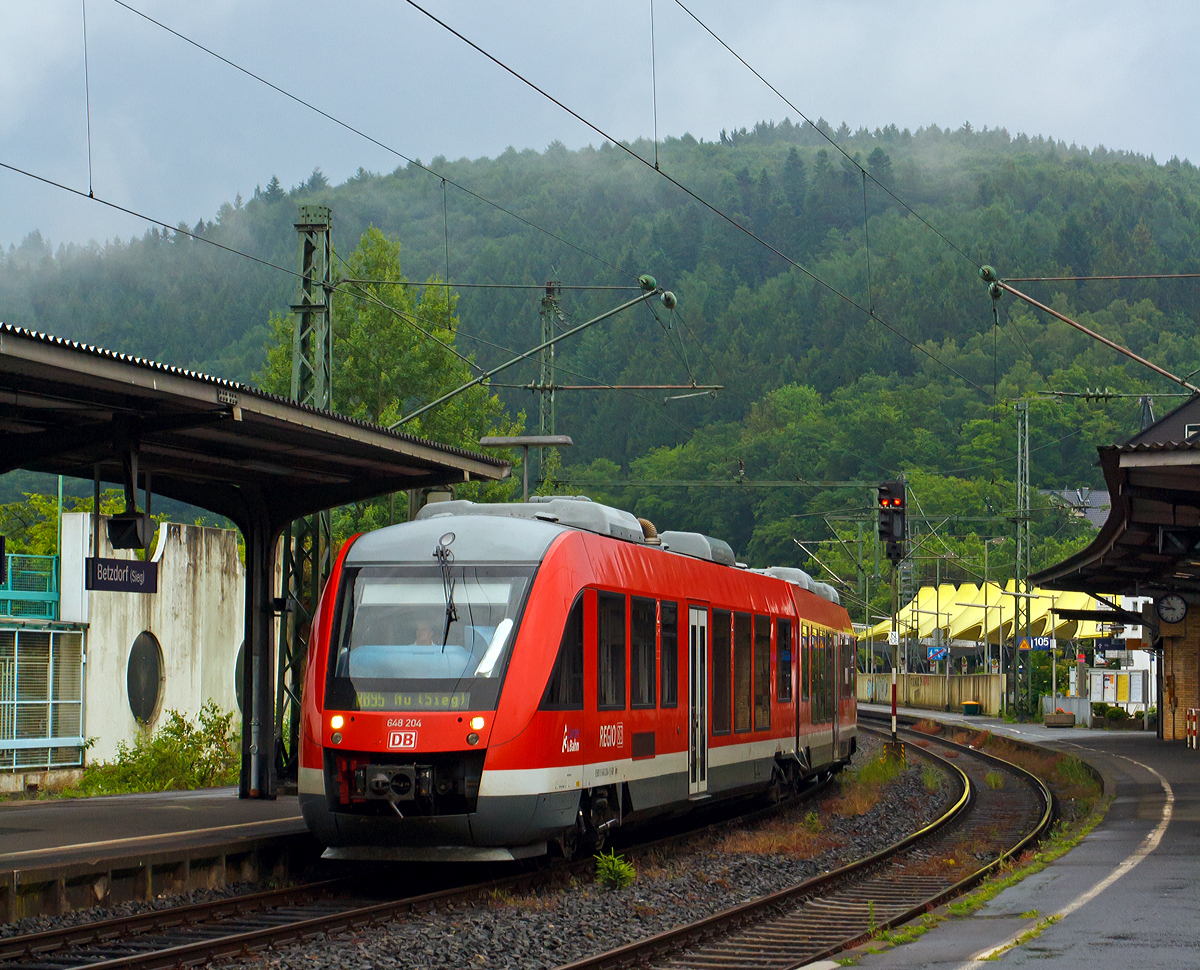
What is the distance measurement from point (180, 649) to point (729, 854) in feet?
40.5

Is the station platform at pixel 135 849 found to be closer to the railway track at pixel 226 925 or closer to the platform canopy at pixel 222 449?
the railway track at pixel 226 925

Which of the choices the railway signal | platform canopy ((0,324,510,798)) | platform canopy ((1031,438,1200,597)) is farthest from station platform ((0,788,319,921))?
the railway signal

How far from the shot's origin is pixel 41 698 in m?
22.8

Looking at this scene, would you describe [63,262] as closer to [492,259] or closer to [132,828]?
[492,259]

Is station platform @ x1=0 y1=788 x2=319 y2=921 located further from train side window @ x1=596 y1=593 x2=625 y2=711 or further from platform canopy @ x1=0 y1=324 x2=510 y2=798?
train side window @ x1=596 y1=593 x2=625 y2=711

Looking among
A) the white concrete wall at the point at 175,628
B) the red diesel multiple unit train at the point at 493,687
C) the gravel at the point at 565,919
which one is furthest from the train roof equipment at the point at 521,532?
the white concrete wall at the point at 175,628

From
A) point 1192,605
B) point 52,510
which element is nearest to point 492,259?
point 52,510

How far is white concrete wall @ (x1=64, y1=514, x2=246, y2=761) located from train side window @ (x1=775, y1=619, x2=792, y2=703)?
29.9ft

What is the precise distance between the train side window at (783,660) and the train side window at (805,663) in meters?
0.79

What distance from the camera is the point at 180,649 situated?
2550 cm

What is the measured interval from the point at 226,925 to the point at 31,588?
43.2 feet

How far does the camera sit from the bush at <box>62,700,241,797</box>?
22.6 metres

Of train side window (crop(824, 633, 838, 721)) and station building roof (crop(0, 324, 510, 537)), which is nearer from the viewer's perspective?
station building roof (crop(0, 324, 510, 537))

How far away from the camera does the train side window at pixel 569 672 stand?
1288cm
